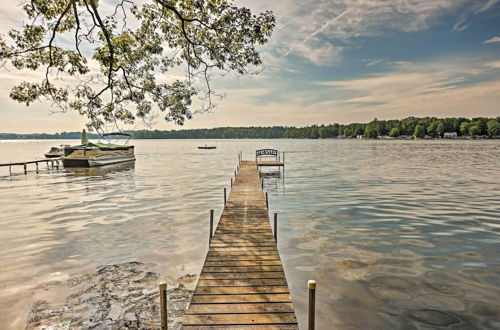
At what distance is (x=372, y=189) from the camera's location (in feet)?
82.9

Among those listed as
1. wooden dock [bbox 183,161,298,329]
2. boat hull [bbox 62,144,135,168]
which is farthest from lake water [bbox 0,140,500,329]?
boat hull [bbox 62,144,135,168]

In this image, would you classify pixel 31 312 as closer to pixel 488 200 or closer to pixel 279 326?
pixel 279 326

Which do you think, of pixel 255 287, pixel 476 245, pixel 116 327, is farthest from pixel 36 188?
pixel 476 245

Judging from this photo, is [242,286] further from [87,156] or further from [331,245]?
[87,156]

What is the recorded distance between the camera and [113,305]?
7926mm

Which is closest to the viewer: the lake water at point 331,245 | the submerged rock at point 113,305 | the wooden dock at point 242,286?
the wooden dock at point 242,286

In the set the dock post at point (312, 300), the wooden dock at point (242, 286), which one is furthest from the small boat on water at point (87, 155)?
the dock post at point (312, 300)

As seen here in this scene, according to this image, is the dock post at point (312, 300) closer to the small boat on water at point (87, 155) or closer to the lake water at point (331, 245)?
the lake water at point (331, 245)

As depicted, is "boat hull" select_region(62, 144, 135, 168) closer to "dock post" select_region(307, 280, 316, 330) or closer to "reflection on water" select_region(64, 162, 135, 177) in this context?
"reflection on water" select_region(64, 162, 135, 177)

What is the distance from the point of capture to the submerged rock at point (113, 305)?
7.16 m

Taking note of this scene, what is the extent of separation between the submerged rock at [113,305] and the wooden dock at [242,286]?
1290 millimetres

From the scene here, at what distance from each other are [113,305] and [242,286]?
3.61 metres

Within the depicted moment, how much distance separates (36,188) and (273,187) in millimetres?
22093

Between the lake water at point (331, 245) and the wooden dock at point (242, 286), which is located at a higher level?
the wooden dock at point (242, 286)
